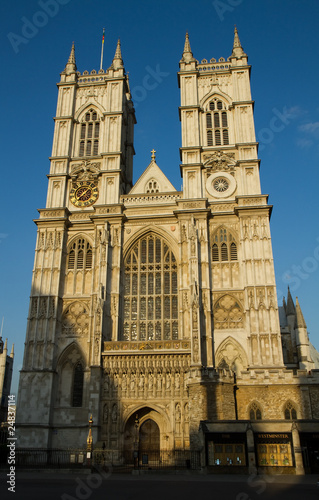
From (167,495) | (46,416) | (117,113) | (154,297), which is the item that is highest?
(117,113)

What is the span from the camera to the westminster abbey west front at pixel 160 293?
2580 centimetres

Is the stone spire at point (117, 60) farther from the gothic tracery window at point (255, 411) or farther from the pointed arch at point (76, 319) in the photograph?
the gothic tracery window at point (255, 411)

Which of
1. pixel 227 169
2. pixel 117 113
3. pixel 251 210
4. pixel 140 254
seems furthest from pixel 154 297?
pixel 117 113

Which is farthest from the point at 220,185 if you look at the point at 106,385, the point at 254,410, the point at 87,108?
the point at 254,410

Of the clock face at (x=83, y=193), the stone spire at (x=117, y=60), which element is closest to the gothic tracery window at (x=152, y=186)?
the clock face at (x=83, y=193)

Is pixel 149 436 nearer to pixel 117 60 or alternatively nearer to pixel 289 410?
pixel 289 410

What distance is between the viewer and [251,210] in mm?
33656

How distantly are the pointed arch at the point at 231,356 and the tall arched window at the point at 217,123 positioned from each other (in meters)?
16.6

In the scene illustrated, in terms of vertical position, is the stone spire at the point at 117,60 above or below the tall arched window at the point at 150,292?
above

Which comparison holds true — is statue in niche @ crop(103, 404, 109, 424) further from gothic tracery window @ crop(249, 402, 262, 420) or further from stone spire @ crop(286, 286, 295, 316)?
stone spire @ crop(286, 286, 295, 316)

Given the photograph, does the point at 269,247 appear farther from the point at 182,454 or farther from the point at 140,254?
the point at 182,454

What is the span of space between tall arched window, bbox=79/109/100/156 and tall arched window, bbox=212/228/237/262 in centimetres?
1331

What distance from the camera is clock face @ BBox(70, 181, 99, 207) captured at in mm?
36906

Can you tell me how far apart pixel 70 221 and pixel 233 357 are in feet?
53.3
